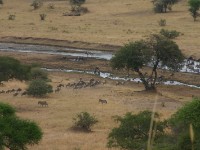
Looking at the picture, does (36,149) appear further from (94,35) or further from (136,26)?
(136,26)

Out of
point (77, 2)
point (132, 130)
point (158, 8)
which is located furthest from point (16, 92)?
point (77, 2)

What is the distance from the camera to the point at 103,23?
255 feet

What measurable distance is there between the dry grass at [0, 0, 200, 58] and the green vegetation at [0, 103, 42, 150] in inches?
1444

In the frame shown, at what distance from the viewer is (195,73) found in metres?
48.3

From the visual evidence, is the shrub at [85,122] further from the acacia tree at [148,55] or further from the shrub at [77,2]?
the shrub at [77,2]

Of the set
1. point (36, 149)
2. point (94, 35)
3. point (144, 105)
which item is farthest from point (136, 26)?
point (36, 149)

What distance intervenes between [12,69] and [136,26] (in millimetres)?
40022

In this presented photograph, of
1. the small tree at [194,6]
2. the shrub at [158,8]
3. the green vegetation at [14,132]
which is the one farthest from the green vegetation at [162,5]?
the green vegetation at [14,132]

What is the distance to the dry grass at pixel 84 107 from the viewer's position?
2672 centimetres

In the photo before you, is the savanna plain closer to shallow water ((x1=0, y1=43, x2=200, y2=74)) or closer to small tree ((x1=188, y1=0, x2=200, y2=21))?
small tree ((x1=188, y1=0, x2=200, y2=21))

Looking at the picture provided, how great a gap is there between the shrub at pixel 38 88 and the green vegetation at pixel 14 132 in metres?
17.4

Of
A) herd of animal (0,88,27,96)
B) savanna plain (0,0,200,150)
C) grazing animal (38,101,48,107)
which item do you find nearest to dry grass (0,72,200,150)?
savanna plain (0,0,200,150)

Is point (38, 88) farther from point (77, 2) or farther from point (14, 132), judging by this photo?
point (77, 2)

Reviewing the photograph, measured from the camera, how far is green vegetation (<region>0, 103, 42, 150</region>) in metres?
19.8
